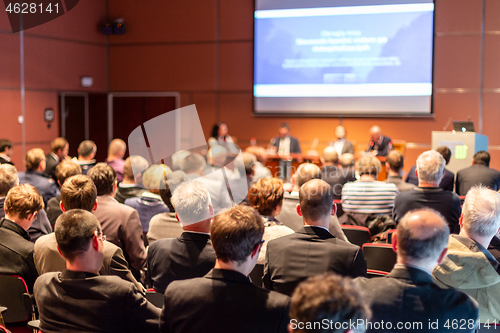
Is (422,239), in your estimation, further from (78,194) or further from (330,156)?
(330,156)

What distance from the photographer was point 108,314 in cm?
169

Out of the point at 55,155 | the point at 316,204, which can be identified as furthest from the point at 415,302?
the point at 55,155

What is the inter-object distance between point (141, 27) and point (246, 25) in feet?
7.88

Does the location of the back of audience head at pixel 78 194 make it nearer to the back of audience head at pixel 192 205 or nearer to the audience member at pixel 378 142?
the back of audience head at pixel 192 205

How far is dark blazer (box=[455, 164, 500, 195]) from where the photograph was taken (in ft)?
16.9

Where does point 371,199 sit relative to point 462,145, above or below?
below

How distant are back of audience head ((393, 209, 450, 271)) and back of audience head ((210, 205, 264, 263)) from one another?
550 mm

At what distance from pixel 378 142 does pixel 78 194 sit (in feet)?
20.3

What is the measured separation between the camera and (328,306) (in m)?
1.06

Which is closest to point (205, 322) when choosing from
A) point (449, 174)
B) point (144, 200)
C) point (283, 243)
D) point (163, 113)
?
point (283, 243)

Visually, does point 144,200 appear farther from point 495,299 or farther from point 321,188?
point 495,299

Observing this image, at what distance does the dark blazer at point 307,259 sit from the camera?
2.12m

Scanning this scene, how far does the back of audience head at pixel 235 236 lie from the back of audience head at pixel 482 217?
3.92ft

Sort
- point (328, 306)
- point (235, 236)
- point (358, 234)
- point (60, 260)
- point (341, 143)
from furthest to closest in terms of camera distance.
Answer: point (341, 143), point (358, 234), point (60, 260), point (235, 236), point (328, 306)
